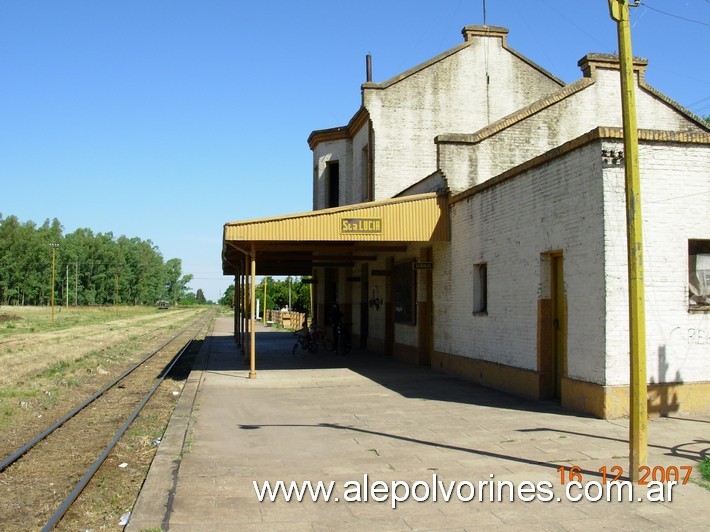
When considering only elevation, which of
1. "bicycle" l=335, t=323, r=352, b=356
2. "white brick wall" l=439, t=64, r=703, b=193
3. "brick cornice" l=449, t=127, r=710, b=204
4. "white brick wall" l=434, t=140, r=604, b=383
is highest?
"white brick wall" l=439, t=64, r=703, b=193

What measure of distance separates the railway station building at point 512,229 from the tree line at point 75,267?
83412 mm

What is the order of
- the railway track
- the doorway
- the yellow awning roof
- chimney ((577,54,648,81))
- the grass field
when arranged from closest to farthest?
the railway track, the doorway, the grass field, the yellow awning roof, chimney ((577,54,648,81))

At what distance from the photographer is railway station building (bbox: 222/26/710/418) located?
10.4 m

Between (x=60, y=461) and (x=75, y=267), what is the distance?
4970 inches

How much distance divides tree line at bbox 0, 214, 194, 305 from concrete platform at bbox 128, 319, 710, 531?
305 feet

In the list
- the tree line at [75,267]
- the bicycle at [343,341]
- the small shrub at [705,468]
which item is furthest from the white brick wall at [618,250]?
the tree line at [75,267]

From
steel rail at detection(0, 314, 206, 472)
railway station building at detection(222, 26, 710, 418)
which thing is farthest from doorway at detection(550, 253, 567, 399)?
steel rail at detection(0, 314, 206, 472)

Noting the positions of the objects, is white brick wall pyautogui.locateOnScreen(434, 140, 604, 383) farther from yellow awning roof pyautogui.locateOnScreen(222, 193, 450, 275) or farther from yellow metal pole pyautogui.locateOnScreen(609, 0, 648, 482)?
yellow metal pole pyautogui.locateOnScreen(609, 0, 648, 482)

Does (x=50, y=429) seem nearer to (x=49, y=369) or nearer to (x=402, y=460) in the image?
(x=402, y=460)

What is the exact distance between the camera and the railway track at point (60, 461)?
680 centimetres

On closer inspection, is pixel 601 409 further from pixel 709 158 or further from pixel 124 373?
pixel 124 373

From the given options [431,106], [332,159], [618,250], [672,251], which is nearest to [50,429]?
[618,250]

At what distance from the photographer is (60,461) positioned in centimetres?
916
